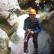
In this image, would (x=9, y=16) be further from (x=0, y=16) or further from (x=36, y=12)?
(x=36, y=12)

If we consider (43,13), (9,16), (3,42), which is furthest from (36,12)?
(3,42)

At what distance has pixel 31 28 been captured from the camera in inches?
41.3

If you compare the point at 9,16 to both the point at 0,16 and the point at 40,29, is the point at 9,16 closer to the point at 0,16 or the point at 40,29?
the point at 0,16

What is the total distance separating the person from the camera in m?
1.03

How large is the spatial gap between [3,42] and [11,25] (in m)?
0.12

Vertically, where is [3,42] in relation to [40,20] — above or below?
below

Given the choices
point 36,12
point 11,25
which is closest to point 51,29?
point 36,12

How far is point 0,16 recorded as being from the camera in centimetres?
106

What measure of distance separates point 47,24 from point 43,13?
0.25 ft

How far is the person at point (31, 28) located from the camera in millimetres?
1034

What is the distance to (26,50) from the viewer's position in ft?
3.36

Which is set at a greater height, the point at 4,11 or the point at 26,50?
the point at 4,11


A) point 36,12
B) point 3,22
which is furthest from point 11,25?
point 36,12

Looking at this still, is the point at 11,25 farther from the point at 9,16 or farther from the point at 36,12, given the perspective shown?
the point at 36,12
